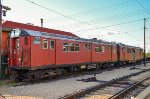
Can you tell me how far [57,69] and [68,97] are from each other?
31.0 ft

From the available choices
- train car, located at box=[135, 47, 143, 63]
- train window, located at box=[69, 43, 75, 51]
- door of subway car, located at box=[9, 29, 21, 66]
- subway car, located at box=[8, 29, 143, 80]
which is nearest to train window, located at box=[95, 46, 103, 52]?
subway car, located at box=[8, 29, 143, 80]

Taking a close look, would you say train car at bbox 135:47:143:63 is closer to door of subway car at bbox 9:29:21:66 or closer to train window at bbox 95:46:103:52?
train window at bbox 95:46:103:52

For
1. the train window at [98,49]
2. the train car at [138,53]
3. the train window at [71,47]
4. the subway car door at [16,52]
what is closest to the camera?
the subway car door at [16,52]

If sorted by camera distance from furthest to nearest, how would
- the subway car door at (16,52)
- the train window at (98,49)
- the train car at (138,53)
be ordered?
the train car at (138,53)
the train window at (98,49)
the subway car door at (16,52)

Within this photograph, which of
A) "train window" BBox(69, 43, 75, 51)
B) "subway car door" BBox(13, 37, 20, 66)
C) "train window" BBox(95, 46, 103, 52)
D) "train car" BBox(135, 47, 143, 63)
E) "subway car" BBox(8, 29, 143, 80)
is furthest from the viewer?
"train car" BBox(135, 47, 143, 63)

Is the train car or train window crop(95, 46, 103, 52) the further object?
the train car

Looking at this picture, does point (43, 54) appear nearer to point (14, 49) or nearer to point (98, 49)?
point (14, 49)

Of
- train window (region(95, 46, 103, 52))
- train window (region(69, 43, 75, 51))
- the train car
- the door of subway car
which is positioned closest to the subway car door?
the door of subway car

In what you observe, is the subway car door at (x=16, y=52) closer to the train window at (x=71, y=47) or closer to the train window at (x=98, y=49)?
the train window at (x=71, y=47)

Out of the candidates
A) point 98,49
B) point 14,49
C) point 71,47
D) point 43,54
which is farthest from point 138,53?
point 14,49

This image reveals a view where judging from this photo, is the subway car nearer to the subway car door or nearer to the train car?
the subway car door

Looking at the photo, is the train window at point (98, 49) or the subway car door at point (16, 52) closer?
the subway car door at point (16, 52)

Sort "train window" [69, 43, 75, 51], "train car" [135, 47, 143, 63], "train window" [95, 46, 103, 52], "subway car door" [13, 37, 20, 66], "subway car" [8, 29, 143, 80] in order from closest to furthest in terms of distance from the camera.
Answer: "subway car" [8, 29, 143, 80] → "subway car door" [13, 37, 20, 66] → "train window" [69, 43, 75, 51] → "train window" [95, 46, 103, 52] → "train car" [135, 47, 143, 63]

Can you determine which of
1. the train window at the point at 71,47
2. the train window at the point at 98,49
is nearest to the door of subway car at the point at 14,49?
the train window at the point at 71,47
